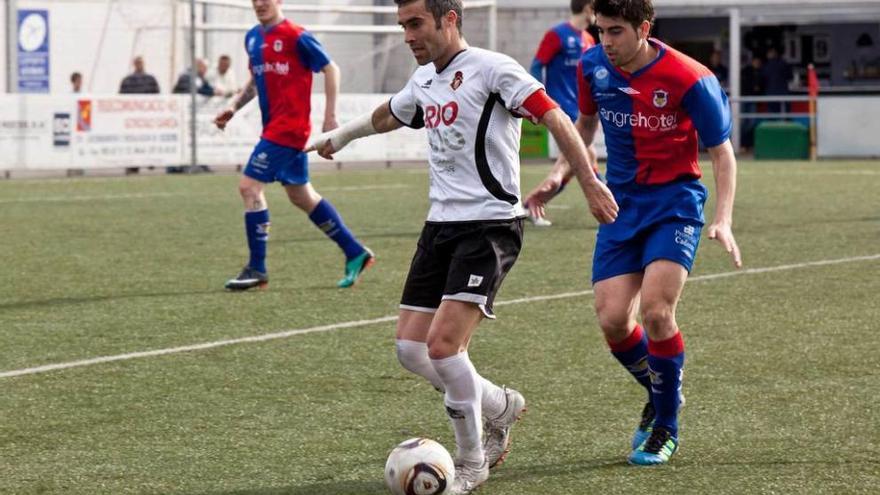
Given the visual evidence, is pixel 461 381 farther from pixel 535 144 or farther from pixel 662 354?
A: pixel 535 144

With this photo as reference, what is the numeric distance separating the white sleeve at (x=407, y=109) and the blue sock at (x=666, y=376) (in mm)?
1144

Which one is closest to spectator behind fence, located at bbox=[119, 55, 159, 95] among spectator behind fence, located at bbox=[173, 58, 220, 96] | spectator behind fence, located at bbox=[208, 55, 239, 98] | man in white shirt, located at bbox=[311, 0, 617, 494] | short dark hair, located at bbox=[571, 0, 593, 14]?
spectator behind fence, located at bbox=[173, 58, 220, 96]

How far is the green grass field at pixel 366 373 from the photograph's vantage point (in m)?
5.46

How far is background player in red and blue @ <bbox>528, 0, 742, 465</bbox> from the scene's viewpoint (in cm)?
555

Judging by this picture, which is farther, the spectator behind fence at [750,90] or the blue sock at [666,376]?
the spectator behind fence at [750,90]

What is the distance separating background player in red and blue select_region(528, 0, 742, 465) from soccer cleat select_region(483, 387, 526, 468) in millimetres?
441

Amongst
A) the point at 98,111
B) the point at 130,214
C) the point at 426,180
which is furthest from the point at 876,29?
the point at 130,214

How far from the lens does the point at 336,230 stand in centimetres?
1058

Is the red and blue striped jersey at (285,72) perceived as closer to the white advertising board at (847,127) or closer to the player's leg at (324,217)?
the player's leg at (324,217)

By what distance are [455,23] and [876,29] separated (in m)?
28.5

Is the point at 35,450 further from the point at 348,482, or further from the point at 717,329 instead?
the point at 717,329

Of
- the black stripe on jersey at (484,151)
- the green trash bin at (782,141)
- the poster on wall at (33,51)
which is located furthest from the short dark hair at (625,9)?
the green trash bin at (782,141)

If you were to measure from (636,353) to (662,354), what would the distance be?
0.28 meters

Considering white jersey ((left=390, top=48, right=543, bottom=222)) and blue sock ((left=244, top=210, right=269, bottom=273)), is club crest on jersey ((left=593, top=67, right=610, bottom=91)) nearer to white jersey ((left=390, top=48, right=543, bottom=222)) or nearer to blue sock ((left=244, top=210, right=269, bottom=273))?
white jersey ((left=390, top=48, right=543, bottom=222))
